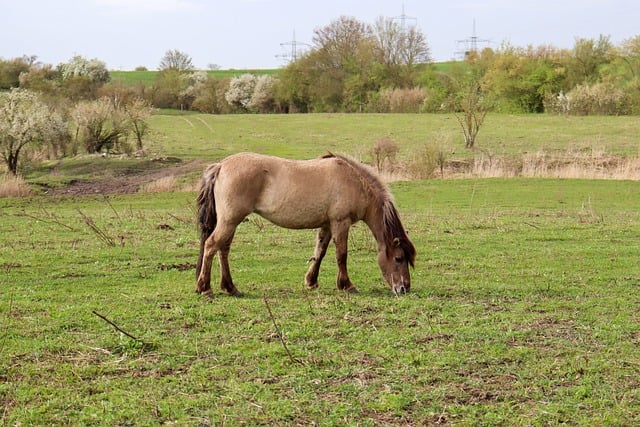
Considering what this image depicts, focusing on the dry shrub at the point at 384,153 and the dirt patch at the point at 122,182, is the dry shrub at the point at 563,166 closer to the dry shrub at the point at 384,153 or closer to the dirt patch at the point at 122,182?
the dry shrub at the point at 384,153

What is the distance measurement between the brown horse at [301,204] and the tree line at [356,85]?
28.4 metres

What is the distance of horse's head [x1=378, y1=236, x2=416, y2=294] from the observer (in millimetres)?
9164

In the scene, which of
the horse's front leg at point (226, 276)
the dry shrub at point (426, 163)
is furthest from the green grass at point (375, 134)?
the horse's front leg at point (226, 276)

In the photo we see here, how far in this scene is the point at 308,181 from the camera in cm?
914

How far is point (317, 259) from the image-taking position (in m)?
9.52

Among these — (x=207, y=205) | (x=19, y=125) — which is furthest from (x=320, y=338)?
(x=19, y=125)

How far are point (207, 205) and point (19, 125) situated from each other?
24.9 meters

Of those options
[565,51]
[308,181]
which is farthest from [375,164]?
[565,51]

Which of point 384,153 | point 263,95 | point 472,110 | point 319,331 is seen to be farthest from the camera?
point 263,95

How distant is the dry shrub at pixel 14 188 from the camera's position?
25.5m

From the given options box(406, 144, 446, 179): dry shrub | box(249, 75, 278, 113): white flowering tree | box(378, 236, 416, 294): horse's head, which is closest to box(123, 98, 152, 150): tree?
box(406, 144, 446, 179): dry shrub

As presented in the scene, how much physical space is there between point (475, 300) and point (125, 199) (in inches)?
695

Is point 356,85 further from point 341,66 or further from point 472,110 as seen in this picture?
point 472,110

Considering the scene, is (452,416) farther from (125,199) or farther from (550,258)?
(125,199)
